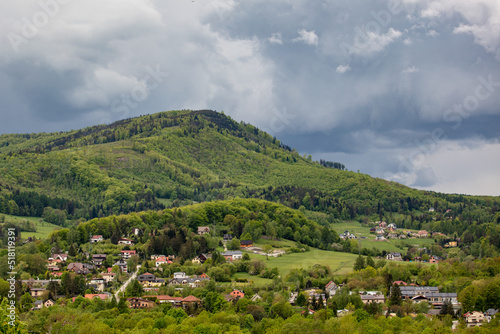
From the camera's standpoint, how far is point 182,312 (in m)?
69.2

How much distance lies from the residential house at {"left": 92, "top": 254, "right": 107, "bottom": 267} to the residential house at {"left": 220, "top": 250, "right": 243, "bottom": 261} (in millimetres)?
21546

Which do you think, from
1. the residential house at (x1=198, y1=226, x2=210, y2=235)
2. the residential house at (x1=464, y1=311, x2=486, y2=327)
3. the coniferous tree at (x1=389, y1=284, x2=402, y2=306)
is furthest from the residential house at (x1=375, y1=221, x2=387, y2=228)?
the residential house at (x1=464, y1=311, x2=486, y2=327)

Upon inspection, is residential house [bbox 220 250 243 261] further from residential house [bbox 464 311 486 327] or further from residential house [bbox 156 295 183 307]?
residential house [bbox 464 311 486 327]

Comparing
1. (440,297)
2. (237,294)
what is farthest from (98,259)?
(440,297)

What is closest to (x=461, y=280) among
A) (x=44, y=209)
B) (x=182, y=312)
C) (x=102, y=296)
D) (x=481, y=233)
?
(x=182, y=312)

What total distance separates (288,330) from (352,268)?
40.8 meters

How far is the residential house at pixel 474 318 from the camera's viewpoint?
69.2 metres

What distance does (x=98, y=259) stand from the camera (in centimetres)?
9538

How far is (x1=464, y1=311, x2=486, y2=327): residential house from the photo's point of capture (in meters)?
69.2

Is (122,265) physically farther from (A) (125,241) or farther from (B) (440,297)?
(B) (440,297)

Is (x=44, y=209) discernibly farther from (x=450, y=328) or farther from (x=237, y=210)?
(x=450, y=328)

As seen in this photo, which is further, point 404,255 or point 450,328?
point 404,255

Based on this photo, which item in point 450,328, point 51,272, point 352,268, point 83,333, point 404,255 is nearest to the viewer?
point 83,333

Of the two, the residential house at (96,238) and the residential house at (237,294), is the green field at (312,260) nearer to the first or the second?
the residential house at (237,294)
